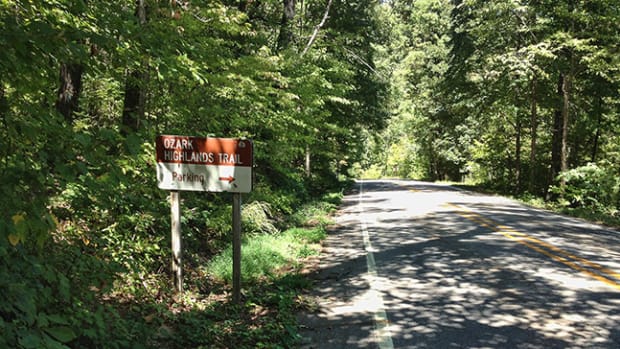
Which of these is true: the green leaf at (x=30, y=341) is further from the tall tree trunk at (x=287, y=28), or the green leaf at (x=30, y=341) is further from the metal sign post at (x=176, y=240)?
the tall tree trunk at (x=287, y=28)

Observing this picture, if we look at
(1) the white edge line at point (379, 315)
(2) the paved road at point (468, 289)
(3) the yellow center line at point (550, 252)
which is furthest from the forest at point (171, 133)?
(3) the yellow center line at point (550, 252)

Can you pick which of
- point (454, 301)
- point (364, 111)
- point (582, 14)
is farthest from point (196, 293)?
point (364, 111)

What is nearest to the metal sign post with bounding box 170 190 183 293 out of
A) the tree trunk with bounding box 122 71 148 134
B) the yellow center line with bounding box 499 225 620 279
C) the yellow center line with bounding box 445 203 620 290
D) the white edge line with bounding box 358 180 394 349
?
the tree trunk with bounding box 122 71 148 134

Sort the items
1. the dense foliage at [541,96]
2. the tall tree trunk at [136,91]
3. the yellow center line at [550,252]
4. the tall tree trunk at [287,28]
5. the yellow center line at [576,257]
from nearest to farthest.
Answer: the tall tree trunk at [136,91], the yellow center line at [550,252], the yellow center line at [576,257], the tall tree trunk at [287,28], the dense foliage at [541,96]

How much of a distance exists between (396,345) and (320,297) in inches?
77.1

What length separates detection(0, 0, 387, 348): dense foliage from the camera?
285cm

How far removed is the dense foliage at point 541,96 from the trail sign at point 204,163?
16632 millimetres

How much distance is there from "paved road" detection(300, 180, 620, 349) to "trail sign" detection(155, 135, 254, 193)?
195 centimetres

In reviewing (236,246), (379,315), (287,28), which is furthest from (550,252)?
(287,28)

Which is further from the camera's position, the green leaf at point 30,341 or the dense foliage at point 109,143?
the dense foliage at point 109,143

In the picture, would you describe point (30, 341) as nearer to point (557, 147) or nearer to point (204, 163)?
point (204, 163)

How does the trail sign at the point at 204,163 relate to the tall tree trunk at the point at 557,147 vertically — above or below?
below

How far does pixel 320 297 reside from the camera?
20.4 ft

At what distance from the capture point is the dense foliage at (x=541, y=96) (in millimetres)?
17955
